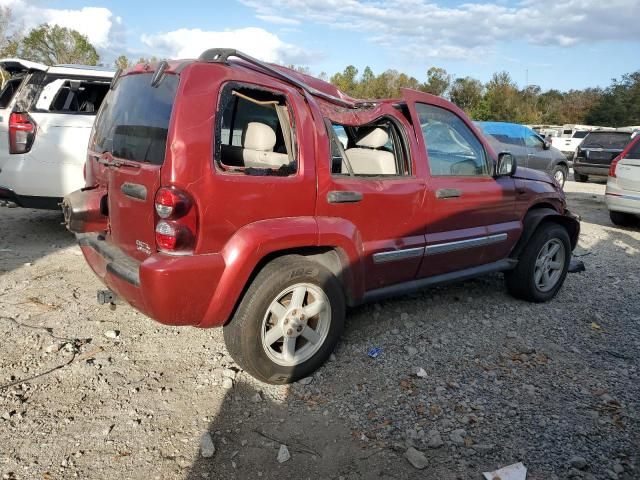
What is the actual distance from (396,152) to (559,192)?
83.9 inches

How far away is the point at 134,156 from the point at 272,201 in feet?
2.91

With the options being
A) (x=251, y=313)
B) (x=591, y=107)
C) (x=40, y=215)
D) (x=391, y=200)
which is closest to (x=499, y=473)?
(x=251, y=313)

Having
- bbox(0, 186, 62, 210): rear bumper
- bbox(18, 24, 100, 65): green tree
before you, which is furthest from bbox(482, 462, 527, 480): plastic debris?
bbox(18, 24, 100, 65): green tree

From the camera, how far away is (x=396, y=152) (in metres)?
3.77

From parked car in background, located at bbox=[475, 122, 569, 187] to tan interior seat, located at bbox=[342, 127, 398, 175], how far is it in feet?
33.2

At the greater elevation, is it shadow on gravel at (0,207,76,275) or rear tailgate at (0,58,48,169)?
rear tailgate at (0,58,48,169)

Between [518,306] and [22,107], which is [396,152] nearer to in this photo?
[518,306]

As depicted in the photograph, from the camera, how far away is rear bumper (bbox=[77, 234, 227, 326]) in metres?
2.66

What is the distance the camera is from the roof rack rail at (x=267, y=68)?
9.64 feet

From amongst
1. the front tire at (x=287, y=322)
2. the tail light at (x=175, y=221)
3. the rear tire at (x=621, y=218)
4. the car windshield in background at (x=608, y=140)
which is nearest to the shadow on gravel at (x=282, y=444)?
the front tire at (x=287, y=322)

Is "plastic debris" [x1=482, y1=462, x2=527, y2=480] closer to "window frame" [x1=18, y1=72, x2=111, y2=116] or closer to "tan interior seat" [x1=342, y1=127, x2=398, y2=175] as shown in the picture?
"tan interior seat" [x1=342, y1=127, x2=398, y2=175]

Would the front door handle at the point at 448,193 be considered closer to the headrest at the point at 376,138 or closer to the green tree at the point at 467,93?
the headrest at the point at 376,138

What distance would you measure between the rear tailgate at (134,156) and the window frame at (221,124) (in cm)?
A: 26

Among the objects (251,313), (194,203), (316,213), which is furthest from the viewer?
(316,213)
